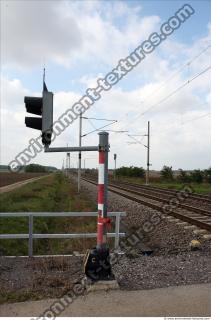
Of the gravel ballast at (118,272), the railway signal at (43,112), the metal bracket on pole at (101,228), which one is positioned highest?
the railway signal at (43,112)

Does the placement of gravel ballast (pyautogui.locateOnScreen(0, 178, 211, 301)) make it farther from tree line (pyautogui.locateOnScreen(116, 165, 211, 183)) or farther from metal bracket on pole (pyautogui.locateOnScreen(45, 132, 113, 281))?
tree line (pyautogui.locateOnScreen(116, 165, 211, 183))

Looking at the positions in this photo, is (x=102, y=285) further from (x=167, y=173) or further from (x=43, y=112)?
(x=167, y=173)

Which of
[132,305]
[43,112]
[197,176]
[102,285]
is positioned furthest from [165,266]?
[197,176]

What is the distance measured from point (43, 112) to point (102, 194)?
1.44 metres

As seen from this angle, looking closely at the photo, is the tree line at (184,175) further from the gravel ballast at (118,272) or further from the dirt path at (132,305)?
Answer: the dirt path at (132,305)

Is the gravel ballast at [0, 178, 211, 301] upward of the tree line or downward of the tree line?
downward

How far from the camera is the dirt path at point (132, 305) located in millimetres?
4395

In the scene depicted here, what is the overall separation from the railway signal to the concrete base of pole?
2060 mm

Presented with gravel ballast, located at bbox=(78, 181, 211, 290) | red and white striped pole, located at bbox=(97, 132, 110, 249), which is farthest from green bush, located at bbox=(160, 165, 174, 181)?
red and white striped pole, located at bbox=(97, 132, 110, 249)

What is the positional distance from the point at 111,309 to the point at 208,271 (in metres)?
2.45

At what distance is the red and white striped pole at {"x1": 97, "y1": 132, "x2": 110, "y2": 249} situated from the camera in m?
5.57

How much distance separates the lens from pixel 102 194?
5.59m

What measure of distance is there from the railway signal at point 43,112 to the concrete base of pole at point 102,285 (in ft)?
6.76

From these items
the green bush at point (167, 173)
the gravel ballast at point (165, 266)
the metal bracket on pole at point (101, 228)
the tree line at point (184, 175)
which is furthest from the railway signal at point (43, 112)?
the green bush at point (167, 173)
